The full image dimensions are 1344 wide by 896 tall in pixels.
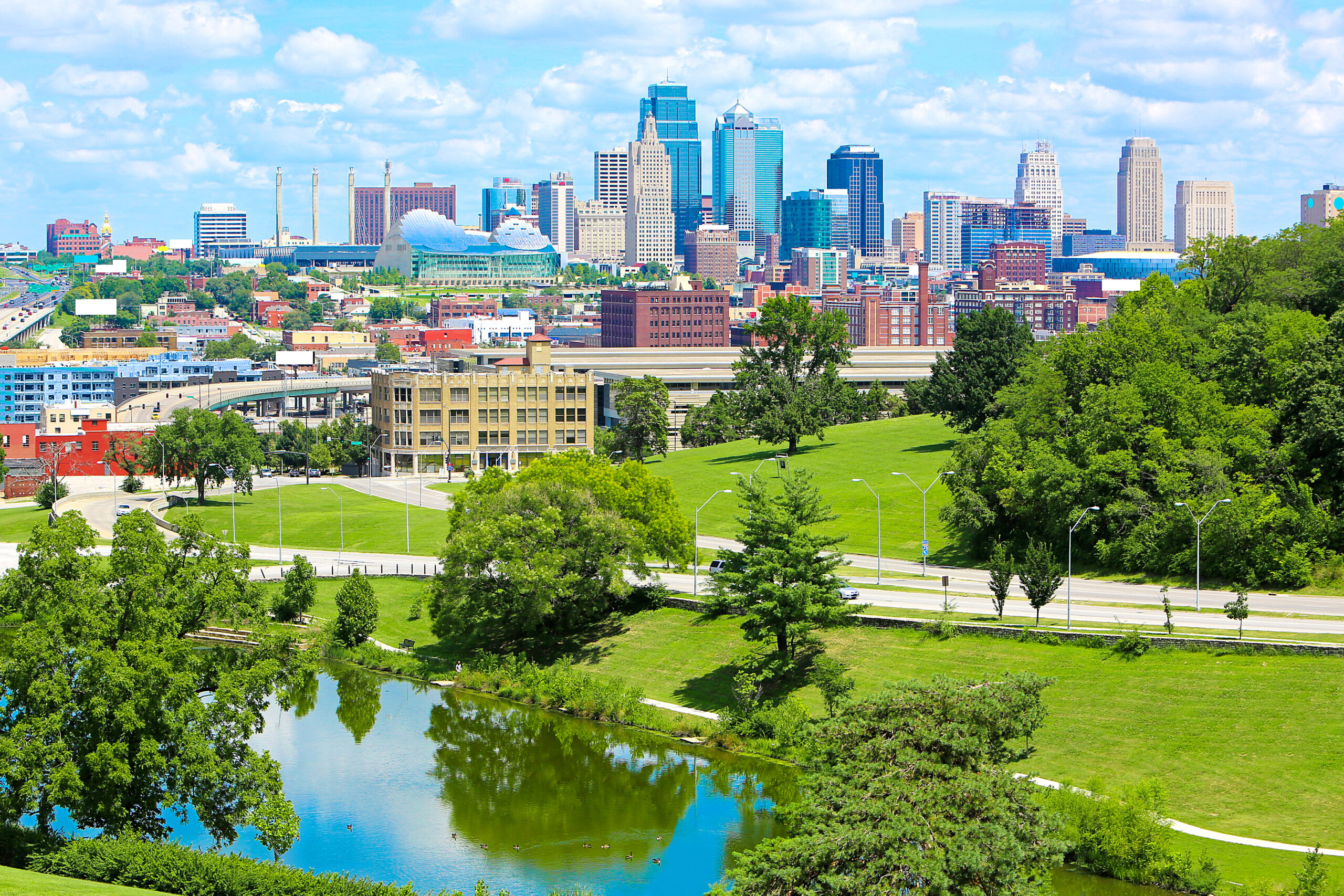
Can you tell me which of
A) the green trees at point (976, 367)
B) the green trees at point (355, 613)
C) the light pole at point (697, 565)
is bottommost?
the green trees at point (355, 613)

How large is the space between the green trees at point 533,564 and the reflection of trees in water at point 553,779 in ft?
20.6

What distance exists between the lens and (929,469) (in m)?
102

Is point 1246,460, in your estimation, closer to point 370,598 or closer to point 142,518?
point 370,598

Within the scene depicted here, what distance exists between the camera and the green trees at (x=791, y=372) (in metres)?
115

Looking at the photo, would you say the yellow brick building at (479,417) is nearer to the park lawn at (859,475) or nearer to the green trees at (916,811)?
the park lawn at (859,475)

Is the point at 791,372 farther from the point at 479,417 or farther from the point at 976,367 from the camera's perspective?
the point at 479,417

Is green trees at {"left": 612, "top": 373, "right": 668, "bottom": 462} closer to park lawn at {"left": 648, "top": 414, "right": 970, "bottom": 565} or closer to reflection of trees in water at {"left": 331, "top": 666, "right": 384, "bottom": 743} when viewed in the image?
park lawn at {"left": 648, "top": 414, "right": 970, "bottom": 565}

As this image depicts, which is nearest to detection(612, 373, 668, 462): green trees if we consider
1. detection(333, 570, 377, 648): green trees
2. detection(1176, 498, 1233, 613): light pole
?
detection(333, 570, 377, 648): green trees

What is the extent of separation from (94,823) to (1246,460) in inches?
2302

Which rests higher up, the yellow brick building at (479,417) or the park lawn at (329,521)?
the yellow brick building at (479,417)

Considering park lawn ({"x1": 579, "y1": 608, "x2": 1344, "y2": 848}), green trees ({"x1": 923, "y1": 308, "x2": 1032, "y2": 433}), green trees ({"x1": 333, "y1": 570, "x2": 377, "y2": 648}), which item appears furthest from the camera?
green trees ({"x1": 923, "y1": 308, "x2": 1032, "y2": 433})

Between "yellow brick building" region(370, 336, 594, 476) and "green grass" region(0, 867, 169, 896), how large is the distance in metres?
102

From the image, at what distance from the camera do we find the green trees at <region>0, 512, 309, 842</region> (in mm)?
41344

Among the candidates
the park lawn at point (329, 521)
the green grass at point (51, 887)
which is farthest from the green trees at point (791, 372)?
the green grass at point (51, 887)
